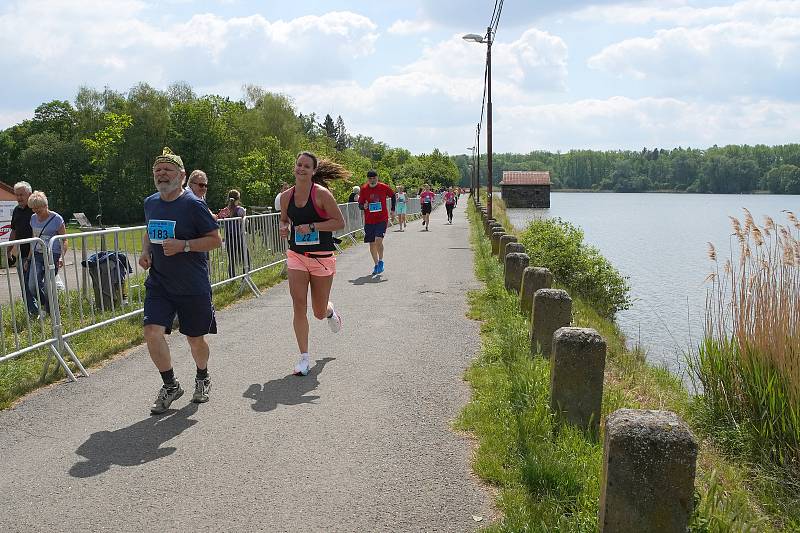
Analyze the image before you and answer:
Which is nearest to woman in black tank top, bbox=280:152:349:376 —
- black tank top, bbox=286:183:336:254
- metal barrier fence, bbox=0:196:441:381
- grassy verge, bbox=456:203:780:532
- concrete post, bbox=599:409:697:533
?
black tank top, bbox=286:183:336:254

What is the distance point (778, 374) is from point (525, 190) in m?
97.7

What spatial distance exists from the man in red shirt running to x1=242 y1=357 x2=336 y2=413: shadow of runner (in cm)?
668

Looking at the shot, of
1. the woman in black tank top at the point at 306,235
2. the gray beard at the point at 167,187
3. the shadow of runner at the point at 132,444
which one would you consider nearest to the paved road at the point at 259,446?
the shadow of runner at the point at 132,444

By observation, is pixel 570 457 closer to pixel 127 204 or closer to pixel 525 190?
pixel 127 204

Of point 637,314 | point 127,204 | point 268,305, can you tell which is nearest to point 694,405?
point 268,305

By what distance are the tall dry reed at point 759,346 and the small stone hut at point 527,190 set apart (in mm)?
93275

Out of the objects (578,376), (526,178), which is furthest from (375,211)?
(526,178)

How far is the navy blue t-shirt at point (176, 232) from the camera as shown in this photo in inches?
201

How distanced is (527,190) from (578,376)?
324 ft

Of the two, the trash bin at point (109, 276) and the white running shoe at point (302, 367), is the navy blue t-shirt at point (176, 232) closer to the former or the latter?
the white running shoe at point (302, 367)

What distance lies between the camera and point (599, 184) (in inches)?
7628

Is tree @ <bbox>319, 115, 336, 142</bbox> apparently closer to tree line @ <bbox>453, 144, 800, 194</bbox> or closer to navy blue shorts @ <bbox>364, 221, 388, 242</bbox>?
tree line @ <bbox>453, 144, 800, 194</bbox>

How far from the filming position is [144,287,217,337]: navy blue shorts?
513 cm

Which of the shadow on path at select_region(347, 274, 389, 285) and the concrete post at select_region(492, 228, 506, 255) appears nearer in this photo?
the shadow on path at select_region(347, 274, 389, 285)
